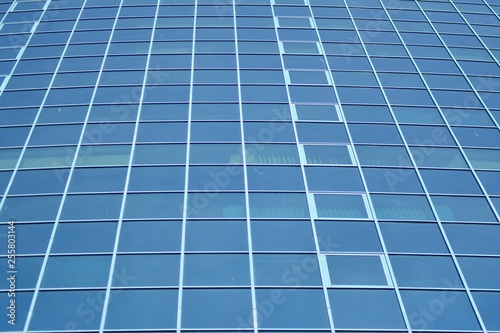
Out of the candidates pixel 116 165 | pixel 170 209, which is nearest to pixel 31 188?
pixel 116 165

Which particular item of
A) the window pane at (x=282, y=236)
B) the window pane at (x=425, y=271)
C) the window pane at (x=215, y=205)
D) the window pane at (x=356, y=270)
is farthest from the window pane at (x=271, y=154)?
the window pane at (x=425, y=271)

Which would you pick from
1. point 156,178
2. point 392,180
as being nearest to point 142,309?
point 156,178

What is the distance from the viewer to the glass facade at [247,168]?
17094mm

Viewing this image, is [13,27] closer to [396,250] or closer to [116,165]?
[116,165]

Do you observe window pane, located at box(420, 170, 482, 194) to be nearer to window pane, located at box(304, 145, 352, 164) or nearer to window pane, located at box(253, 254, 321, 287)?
window pane, located at box(304, 145, 352, 164)

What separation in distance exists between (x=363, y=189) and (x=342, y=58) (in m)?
8.60

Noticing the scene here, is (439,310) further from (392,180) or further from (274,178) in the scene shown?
(274,178)

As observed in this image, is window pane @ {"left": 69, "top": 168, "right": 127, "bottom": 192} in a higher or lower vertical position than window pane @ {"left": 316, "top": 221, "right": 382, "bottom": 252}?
lower

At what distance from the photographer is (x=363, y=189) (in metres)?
20.8

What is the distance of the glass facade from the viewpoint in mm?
17094

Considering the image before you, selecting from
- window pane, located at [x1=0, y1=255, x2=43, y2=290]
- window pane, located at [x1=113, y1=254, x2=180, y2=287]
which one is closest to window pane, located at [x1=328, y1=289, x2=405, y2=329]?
window pane, located at [x1=113, y1=254, x2=180, y2=287]

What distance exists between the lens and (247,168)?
21391mm

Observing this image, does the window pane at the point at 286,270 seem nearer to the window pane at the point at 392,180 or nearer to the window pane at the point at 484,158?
the window pane at the point at 392,180

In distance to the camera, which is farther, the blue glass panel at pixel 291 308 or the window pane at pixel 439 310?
the window pane at pixel 439 310
